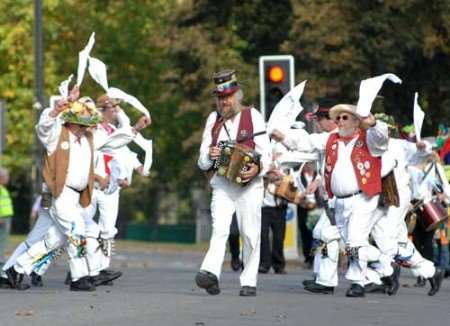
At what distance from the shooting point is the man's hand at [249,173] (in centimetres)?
1614

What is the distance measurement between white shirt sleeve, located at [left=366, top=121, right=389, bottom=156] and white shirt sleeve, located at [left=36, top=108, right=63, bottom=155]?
299 centimetres

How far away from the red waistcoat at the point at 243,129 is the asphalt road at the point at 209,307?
1438 mm

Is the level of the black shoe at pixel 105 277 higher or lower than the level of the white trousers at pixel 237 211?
lower

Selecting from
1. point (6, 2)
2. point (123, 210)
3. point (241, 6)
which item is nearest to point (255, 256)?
point (241, 6)

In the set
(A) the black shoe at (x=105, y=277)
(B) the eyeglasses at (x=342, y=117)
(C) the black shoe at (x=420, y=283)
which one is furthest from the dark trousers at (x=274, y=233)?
(B) the eyeglasses at (x=342, y=117)

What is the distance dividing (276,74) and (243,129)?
1046 cm

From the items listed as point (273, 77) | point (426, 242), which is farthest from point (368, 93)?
point (273, 77)

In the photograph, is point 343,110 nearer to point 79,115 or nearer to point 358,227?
point 358,227

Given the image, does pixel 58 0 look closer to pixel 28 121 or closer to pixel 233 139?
pixel 28 121

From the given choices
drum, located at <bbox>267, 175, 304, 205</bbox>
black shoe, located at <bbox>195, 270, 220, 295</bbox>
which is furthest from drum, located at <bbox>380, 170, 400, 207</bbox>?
drum, located at <bbox>267, 175, 304, 205</bbox>

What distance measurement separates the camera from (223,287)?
59.8 ft

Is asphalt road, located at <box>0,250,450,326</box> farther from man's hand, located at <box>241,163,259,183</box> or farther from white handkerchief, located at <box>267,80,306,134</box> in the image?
white handkerchief, located at <box>267,80,306,134</box>

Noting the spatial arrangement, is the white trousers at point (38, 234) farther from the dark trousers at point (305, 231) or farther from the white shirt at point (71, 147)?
the dark trousers at point (305, 231)

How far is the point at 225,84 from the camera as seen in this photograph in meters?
16.4
